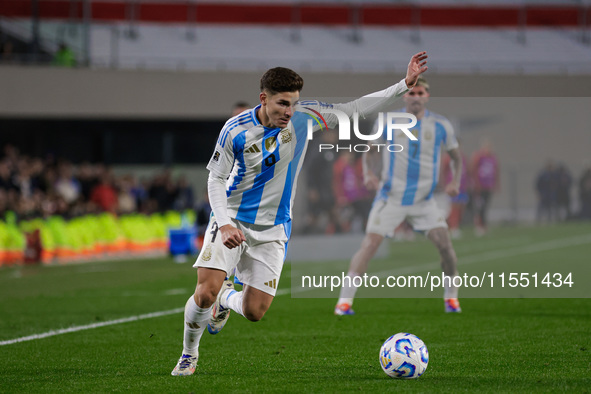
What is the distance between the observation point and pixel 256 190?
226 inches

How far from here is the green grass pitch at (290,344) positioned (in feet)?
17.3

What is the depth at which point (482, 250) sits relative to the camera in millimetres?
17266

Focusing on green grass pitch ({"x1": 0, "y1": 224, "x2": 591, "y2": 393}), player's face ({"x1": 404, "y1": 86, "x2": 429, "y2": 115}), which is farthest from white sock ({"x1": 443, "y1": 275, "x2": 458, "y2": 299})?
player's face ({"x1": 404, "y1": 86, "x2": 429, "y2": 115})

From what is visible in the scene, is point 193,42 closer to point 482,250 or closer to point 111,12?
point 111,12

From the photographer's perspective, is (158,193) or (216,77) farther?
(216,77)

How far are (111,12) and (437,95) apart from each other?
1220 centimetres

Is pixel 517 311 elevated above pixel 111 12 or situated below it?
below

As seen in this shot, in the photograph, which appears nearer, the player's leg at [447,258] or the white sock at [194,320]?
the white sock at [194,320]

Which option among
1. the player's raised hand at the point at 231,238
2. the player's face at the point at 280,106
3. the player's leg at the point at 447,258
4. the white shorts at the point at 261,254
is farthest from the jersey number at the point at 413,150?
the player's raised hand at the point at 231,238

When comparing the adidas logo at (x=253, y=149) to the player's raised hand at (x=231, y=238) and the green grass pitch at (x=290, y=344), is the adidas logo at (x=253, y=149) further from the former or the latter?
the green grass pitch at (x=290, y=344)

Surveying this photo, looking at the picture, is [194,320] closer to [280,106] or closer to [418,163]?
[280,106]

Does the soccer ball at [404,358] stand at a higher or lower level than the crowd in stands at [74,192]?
lower

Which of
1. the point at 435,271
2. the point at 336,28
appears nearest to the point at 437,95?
the point at 336,28

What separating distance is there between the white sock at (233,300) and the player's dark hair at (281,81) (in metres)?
1.45
